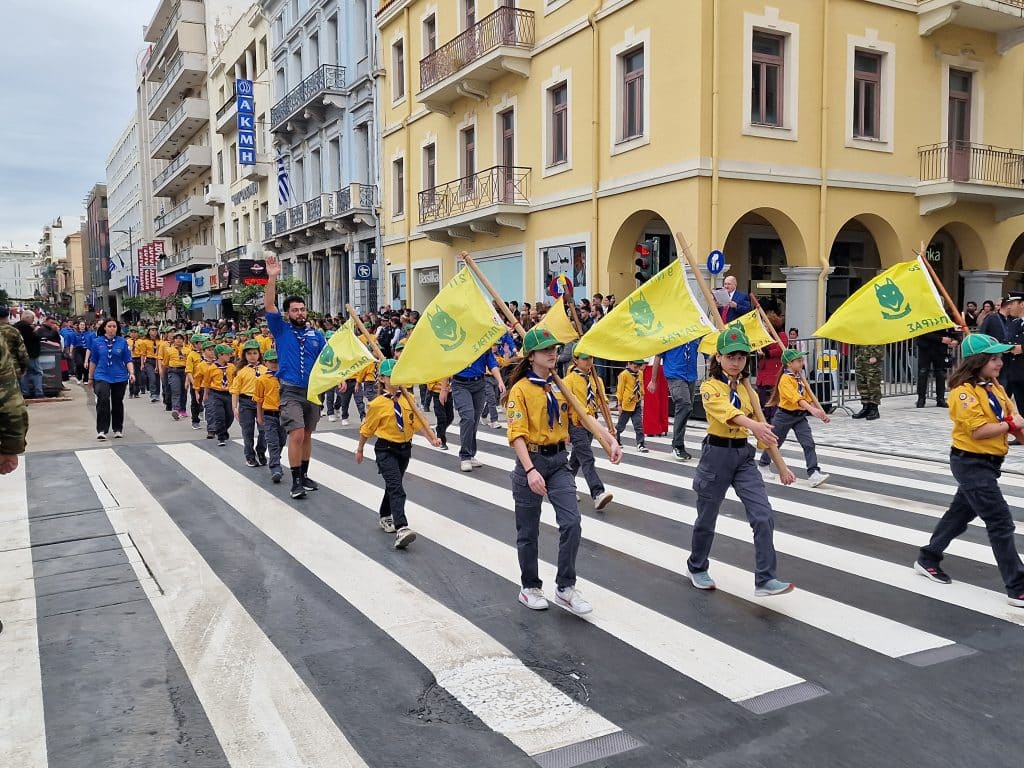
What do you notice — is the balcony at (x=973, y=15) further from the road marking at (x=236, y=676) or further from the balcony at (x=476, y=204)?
the road marking at (x=236, y=676)

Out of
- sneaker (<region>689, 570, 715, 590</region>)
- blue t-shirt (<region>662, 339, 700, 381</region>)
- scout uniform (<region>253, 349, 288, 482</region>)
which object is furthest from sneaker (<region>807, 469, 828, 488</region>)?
scout uniform (<region>253, 349, 288, 482</region>)

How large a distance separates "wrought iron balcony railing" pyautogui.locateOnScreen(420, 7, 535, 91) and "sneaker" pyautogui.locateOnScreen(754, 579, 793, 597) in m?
18.8

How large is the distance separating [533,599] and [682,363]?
6378 mm

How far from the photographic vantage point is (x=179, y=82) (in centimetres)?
5516

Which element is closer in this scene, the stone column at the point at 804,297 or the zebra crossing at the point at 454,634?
the zebra crossing at the point at 454,634

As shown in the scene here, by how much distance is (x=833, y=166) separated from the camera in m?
18.7

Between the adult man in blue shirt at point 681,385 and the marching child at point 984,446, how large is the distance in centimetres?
541

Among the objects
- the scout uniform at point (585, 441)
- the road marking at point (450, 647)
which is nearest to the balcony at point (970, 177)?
the scout uniform at point (585, 441)

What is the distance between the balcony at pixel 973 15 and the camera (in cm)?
1911

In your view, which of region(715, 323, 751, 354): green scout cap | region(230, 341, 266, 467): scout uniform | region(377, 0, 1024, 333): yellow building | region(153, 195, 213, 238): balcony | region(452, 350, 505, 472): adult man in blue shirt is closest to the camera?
region(715, 323, 751, 354): green scout cap

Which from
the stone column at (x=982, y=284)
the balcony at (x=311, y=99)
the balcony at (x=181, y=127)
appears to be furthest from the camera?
the balcony at (x=181, y=127)

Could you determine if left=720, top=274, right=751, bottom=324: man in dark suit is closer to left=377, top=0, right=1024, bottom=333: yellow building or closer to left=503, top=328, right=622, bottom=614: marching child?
left=377, top=0, right=1024, bottom=333: yellow building

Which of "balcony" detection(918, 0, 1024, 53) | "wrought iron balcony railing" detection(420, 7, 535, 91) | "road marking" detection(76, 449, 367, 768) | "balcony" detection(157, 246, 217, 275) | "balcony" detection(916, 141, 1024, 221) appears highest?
"wrought iron balcony railing" detection(420, 7, 535, 91)

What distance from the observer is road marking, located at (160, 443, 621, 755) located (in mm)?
3941
